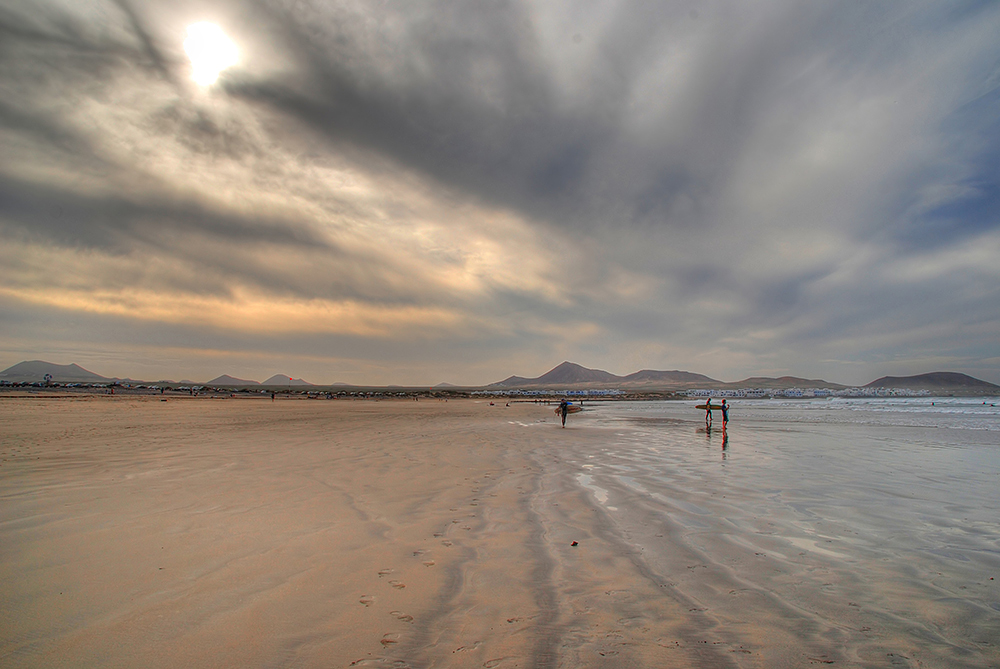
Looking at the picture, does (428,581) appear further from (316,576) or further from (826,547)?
(826,547)

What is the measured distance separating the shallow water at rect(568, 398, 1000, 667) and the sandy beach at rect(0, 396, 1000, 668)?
0.03 meters

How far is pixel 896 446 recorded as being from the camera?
16.8 meters

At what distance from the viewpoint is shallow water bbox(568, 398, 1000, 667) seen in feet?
12.3

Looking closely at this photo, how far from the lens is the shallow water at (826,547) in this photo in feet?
12.3

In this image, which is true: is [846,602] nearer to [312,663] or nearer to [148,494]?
[312,663]

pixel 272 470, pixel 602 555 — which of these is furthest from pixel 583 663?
pixel 272 470

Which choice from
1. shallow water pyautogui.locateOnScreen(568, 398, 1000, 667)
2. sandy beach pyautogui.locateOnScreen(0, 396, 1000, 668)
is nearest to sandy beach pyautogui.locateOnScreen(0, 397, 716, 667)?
sandy beach pyautogui.locateOnScreen(0, 396, 1000, 668)

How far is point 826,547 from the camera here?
5.98 m

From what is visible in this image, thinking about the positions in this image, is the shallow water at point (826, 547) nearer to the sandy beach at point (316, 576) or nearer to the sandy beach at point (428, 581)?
the sandy beach at point (428, 581)

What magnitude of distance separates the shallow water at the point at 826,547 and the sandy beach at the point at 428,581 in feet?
0.11

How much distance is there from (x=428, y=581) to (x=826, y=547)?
5.46 meters

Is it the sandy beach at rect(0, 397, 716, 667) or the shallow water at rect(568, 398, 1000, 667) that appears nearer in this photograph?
the sandy beach at rect(0, 397, 716, 667)

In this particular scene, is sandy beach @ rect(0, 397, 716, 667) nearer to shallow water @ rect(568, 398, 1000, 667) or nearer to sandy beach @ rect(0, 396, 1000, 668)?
sandy beach @ rect(0, 396, 1000, 668)

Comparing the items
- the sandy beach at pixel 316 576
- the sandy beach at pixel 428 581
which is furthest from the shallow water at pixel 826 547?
the sandy beach at pixel 316 576
